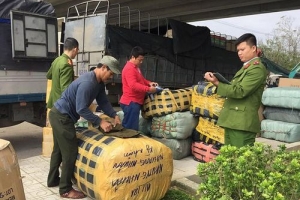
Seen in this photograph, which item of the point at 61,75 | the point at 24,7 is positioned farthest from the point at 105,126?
the point at 24,7

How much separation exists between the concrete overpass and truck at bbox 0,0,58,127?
8092 millimetres

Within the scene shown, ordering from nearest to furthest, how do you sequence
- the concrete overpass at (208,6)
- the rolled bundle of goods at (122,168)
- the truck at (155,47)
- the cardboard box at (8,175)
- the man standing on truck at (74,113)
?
1. the cardboard box at (8,175)
2. the rolled bundle of goods at (122,168)
3. the man standing on truck at (74,113)
4. the truck at (155,47)
5. the concrete overpass at (208,6)

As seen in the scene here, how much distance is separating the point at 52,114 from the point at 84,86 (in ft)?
1.83

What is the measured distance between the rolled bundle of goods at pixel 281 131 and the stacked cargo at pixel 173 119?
1.90 m

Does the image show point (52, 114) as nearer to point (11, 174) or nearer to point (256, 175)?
point (11, 174)

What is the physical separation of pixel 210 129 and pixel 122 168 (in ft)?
6.33

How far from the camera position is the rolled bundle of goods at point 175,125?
15.4 ft

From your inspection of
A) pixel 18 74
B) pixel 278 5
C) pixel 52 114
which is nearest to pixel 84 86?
pixel 52 114

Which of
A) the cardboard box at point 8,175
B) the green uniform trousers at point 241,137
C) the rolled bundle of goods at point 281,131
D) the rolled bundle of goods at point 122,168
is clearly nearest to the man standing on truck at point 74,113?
the rolled bundle of goods at point 122,168

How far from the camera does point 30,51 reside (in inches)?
233

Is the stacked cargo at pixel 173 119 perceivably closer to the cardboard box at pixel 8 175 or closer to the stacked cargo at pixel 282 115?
the stacked cargo at pixel 282 115

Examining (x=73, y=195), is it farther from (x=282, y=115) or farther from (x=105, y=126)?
(x=282, y=115)

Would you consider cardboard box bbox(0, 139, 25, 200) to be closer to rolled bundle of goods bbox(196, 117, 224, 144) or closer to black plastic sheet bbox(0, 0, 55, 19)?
rolled bundle of goods bbox(196, 117, 224, 144)

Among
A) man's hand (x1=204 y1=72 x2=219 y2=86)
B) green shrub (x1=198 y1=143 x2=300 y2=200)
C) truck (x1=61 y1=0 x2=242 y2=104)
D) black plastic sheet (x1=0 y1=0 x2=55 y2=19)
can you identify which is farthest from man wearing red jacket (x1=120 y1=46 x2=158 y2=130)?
truck (x1=61 y1=0 x2=242 y2=104)
